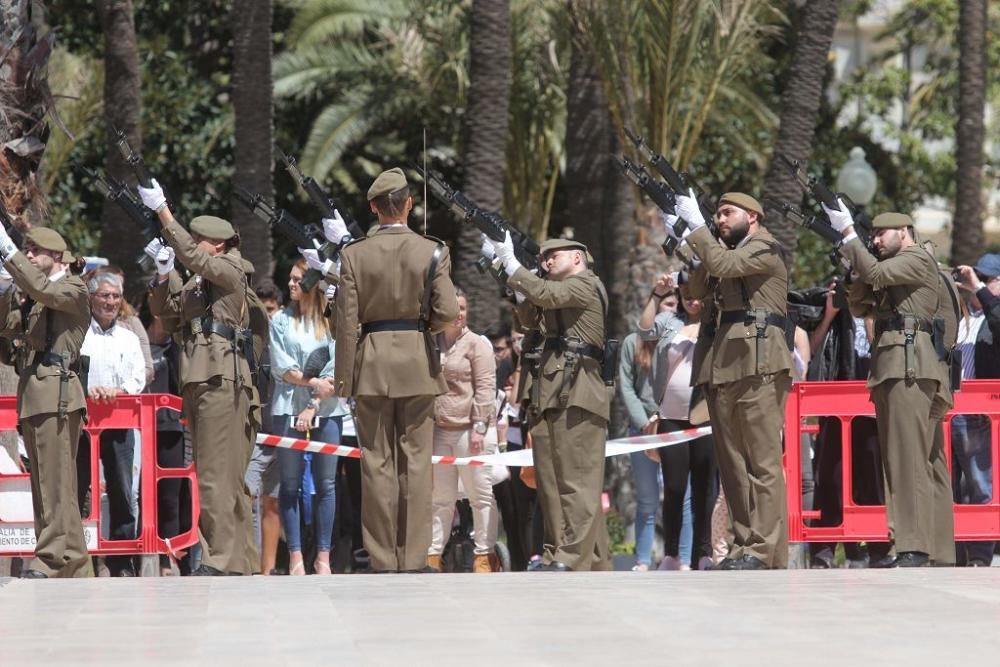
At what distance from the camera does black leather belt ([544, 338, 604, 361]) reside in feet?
33.8

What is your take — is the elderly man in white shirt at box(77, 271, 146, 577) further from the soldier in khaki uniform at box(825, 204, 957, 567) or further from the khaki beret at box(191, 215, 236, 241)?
the soldier in khaki uniform at box(825, 204, 957, 567)

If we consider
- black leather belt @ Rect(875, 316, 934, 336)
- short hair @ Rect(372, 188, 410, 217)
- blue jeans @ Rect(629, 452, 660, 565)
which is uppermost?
short hair @ Rect(372, 188, 410, 217)

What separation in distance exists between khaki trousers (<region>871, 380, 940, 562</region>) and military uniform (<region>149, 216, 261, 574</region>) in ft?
11.5

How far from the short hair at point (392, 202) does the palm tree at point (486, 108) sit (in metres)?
7.67

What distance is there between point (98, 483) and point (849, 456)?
4360mm

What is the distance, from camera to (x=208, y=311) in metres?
10.2

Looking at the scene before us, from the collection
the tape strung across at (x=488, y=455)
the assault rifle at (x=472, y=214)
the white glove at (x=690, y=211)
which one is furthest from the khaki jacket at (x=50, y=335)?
the white glove at (x=690, y=211)

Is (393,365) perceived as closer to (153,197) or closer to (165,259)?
(165,259)

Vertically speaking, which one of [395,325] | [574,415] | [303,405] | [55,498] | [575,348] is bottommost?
[55,498]

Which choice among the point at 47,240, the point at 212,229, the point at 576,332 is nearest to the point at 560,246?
the point at 576,332

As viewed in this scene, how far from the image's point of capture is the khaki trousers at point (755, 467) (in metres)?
9.83

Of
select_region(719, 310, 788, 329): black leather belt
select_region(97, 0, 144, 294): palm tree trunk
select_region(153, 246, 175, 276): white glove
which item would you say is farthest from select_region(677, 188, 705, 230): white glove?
select_region(97, 0, 144, 294): palm tree trunk

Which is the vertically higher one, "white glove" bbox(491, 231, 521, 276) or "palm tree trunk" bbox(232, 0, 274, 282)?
"palm tree trunk" bbox(232, 0, 274, 282)

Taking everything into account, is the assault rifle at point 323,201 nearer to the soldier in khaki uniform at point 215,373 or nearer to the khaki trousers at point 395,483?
the soldier in khaki uniform at point 215,373
